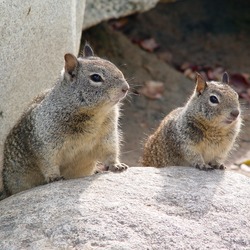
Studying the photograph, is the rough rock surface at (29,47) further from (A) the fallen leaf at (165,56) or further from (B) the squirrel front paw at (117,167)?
(A) the fallen leaf at (165,56)

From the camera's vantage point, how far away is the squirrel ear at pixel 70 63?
669cm

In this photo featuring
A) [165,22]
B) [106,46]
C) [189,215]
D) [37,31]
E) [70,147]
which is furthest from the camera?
[165,22]

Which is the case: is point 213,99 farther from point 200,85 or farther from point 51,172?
point 51,172

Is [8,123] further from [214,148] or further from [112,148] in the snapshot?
[214,148]

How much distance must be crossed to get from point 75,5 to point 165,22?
5.06m

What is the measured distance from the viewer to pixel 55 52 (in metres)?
8.18

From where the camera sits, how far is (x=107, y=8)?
33.6ft

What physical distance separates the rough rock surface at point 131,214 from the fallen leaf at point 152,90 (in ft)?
15.4

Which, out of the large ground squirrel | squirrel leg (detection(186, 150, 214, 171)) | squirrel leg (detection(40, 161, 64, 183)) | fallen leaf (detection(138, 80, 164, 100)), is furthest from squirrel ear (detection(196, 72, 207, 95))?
fallen leaf (detection(138, 80, 164, 100))

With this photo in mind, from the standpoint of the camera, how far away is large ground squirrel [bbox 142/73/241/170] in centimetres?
714

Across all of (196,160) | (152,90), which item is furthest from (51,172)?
(152,90)

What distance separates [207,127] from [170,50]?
5.66m

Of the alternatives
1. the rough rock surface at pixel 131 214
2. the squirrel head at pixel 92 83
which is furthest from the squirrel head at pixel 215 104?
the squirrel head at pixel 92 83

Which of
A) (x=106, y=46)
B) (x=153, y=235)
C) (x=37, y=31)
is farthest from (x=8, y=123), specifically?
(x=106, y=46)
